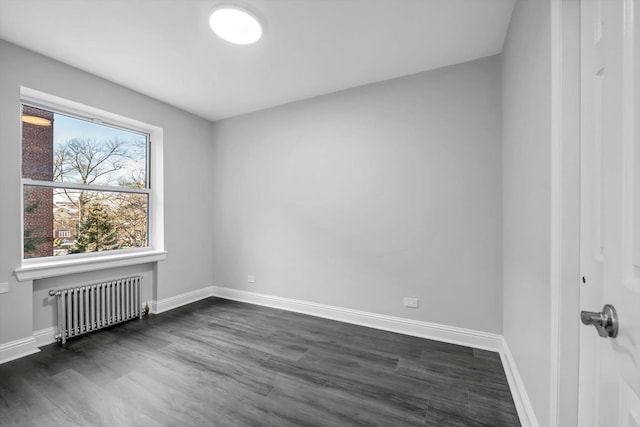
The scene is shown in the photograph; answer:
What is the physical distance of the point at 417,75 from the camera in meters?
2.80

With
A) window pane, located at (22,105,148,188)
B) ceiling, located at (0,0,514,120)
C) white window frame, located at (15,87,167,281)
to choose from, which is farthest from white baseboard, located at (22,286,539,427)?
ceiling, located at (0,0,514,120)

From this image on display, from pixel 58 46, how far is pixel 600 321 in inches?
156

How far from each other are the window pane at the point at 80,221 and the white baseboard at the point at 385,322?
1659 millimetres

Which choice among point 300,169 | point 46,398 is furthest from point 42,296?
point 300,169

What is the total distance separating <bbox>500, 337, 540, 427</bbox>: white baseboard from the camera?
4.88ft

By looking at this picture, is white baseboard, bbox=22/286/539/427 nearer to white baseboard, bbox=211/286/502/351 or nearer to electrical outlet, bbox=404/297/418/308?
white baseboard, bbox=211/286/502/351

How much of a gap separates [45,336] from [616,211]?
13.5 feet

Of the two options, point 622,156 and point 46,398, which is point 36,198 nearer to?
point 46,398

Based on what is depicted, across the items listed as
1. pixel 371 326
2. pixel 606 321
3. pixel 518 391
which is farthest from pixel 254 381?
pixel 606 321

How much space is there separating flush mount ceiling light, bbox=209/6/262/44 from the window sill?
2676mm

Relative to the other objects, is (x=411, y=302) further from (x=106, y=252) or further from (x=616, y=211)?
A: (x=106, y=252)

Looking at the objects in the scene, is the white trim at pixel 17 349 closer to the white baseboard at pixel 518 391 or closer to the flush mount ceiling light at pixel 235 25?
the flush mount ceiling light at pixel 235 25

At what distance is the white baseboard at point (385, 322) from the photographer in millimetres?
2514

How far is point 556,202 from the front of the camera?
1.13 meters
